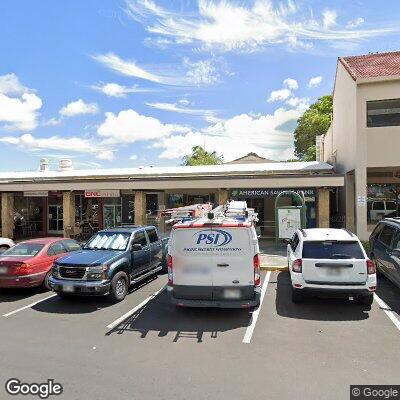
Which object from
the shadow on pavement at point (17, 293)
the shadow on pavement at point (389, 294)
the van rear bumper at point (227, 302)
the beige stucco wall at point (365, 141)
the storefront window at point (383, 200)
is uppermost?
the beige stucco wall at point (365, 141)

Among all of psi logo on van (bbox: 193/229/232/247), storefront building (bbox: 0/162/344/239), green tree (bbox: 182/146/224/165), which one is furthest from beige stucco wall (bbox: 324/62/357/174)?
green tree (bbox: 182/146/224/165)

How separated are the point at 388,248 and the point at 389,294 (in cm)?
120

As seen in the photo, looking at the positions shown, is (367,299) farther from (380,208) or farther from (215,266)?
(380,208)

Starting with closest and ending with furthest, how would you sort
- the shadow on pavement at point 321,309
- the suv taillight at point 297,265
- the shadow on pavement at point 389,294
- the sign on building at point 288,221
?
the shadow on pavement at point 321,309 < the suv taillight at point 297,265 < the shadow on pavement at point 389,294 < the sign on building at point 288,221

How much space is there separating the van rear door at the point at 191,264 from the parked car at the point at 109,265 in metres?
1.97

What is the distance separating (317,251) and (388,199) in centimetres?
1452

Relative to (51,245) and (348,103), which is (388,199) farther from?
(51,245)

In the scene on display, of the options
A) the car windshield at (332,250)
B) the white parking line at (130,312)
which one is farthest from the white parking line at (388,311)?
the white parking line at (130,312)

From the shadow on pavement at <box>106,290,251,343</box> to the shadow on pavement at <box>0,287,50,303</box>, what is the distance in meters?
3.51

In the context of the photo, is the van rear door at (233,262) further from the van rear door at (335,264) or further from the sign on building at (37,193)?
the sign on building at (37,193)

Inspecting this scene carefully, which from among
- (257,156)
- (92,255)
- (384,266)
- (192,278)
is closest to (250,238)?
(192,278)

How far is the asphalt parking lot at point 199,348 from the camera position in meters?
4.71

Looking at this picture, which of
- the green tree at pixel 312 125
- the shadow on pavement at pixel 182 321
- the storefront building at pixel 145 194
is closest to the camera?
the shadow on pavement at pixel 182 321

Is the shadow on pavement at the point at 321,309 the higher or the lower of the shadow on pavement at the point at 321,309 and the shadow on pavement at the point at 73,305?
the higher
